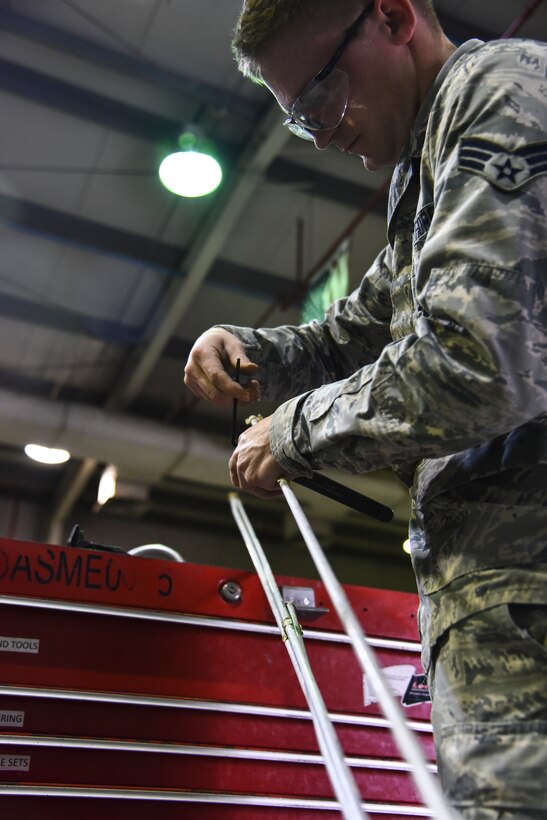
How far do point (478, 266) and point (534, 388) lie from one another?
0.41 feet

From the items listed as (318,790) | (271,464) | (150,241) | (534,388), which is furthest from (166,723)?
(150,241)

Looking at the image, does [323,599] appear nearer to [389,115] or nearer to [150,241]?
[389,115]

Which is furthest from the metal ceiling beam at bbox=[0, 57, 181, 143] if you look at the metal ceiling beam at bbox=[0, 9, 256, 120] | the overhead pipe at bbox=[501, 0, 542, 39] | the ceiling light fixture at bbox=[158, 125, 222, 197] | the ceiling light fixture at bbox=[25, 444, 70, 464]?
the ceiling light fixture at bbox=[25, 444, 70, 464]

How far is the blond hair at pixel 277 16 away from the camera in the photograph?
0.96 m

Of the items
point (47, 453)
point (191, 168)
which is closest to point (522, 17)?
point (191, 168)

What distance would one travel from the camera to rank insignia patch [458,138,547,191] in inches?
28.0

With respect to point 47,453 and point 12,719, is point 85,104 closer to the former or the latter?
point 47,453

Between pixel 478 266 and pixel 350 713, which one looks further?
pixel 350 713

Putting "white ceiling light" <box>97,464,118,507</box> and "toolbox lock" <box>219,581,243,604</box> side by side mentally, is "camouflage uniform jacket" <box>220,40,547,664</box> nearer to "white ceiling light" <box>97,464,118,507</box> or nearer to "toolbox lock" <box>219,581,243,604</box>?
"toolbox lock" <box>219,581,243,604</box>

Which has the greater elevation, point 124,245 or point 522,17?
point 124,245

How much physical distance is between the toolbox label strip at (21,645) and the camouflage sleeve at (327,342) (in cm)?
57

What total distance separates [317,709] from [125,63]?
3.45 meters

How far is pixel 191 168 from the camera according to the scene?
3518 mm

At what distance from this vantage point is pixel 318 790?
135cm
